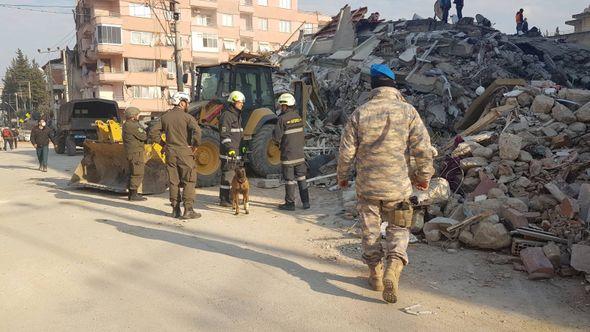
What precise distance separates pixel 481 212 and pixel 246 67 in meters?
6.12

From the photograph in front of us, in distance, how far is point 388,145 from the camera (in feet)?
12.2

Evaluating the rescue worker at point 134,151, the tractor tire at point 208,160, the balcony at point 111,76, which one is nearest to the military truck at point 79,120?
the tractor tire at point 208,160

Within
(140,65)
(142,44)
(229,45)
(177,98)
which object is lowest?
(177,98)

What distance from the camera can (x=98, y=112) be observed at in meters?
19.4

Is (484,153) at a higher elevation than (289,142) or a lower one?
lower

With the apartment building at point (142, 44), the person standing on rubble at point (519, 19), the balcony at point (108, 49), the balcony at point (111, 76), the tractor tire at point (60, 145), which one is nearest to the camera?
the person standing on rubble at point (519, 19)

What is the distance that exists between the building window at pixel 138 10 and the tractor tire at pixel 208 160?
3597 cm

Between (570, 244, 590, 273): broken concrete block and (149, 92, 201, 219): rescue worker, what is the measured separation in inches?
186

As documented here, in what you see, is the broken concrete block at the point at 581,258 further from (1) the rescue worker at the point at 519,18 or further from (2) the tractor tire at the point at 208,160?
(1) the rescue worker at the point at 519,18

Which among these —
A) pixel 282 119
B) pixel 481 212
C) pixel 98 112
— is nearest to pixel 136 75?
pixel 98 112

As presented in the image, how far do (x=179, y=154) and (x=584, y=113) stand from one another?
630 cm

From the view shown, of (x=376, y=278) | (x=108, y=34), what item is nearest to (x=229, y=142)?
(x=376, y=278)

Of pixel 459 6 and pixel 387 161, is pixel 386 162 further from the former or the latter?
pixel 459 6

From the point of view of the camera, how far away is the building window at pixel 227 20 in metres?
46.1
